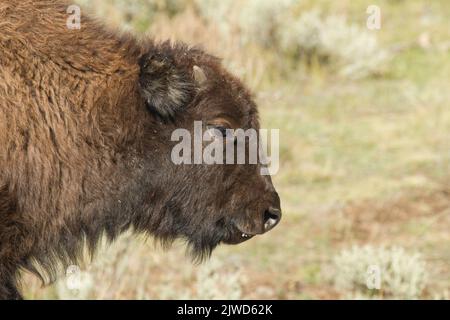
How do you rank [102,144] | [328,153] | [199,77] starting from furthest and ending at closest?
[328,153]
[199,77]
[102,144]

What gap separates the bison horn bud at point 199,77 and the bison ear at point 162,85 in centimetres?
7

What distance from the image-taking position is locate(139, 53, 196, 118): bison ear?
491cm

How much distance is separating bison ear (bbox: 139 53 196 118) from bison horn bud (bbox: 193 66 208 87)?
0.07 m

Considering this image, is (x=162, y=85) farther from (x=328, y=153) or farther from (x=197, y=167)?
(x=328, y=153)

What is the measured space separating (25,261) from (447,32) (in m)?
10.9

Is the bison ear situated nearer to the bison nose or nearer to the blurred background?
the blurred background

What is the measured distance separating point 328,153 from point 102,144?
21.0 feet

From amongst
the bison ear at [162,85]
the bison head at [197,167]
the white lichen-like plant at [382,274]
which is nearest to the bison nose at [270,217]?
the bison head at [197,167]

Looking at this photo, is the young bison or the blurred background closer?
the young bison

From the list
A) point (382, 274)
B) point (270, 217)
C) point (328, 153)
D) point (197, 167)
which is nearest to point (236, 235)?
point (270, 217)

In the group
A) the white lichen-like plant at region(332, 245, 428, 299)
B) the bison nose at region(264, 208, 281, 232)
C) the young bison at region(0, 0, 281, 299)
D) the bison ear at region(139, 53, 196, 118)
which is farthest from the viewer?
the white lichen-like plant at region(332, 245, 428, 299)

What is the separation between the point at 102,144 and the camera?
482 centimetres

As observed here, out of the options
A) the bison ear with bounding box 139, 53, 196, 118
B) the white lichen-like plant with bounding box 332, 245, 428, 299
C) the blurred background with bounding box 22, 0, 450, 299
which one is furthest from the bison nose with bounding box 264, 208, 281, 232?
the white lichen-like plant with bounding box 332, 245, 428, 299

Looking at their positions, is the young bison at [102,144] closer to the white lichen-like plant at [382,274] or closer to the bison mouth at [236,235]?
the bison mouth at [236,235]
